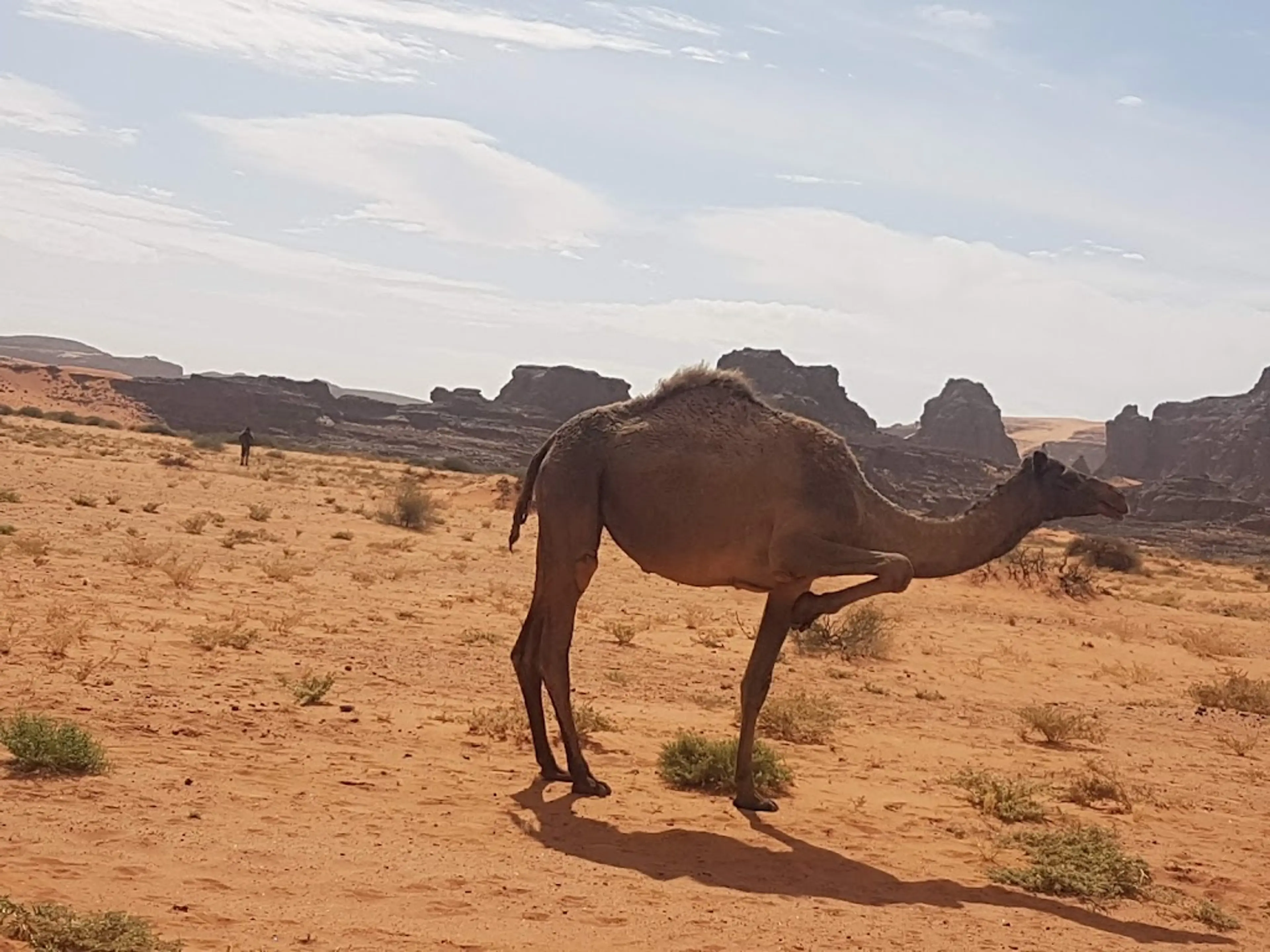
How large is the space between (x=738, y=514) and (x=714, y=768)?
2.16 metres

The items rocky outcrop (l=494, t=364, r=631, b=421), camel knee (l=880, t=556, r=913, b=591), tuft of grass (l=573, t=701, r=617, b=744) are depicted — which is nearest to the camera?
camel knee (l=880, t=556, r=913, b=591)

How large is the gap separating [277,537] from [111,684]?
50.0 feet

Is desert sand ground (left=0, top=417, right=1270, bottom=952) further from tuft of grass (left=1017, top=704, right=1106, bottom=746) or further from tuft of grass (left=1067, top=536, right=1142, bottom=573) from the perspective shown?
tuft of grass (left=1067, top=536, right=1142, bottom=573)

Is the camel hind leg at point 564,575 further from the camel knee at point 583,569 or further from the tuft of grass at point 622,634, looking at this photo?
the tuft of grass at point 622,634

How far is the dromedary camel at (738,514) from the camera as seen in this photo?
8.39 m

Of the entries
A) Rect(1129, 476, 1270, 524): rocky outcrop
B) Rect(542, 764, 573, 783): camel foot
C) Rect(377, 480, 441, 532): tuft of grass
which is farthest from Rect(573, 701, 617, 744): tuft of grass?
Rect(1129, 476, 1270, 524): rocky outcrop

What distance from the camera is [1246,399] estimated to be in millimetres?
121125

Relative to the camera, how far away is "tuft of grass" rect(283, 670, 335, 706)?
10344 millimetres

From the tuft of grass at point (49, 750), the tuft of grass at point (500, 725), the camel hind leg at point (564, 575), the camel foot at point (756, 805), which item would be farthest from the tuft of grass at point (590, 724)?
the tuft of grass at point (49, 750)

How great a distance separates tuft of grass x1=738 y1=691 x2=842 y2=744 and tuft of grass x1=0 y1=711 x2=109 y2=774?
19.0 ft

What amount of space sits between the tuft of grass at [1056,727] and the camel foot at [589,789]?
603 centimetres

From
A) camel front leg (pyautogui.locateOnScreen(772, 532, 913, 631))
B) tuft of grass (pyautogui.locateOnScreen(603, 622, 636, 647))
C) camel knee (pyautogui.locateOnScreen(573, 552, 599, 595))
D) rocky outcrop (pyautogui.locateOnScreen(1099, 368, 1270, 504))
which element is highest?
rocky outcrop (pyautogui.locateOnScreen(1099, 368, 1270, 504))

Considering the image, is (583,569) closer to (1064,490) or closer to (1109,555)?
(1064,490)

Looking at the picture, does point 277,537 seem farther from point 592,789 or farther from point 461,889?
point 461,889
